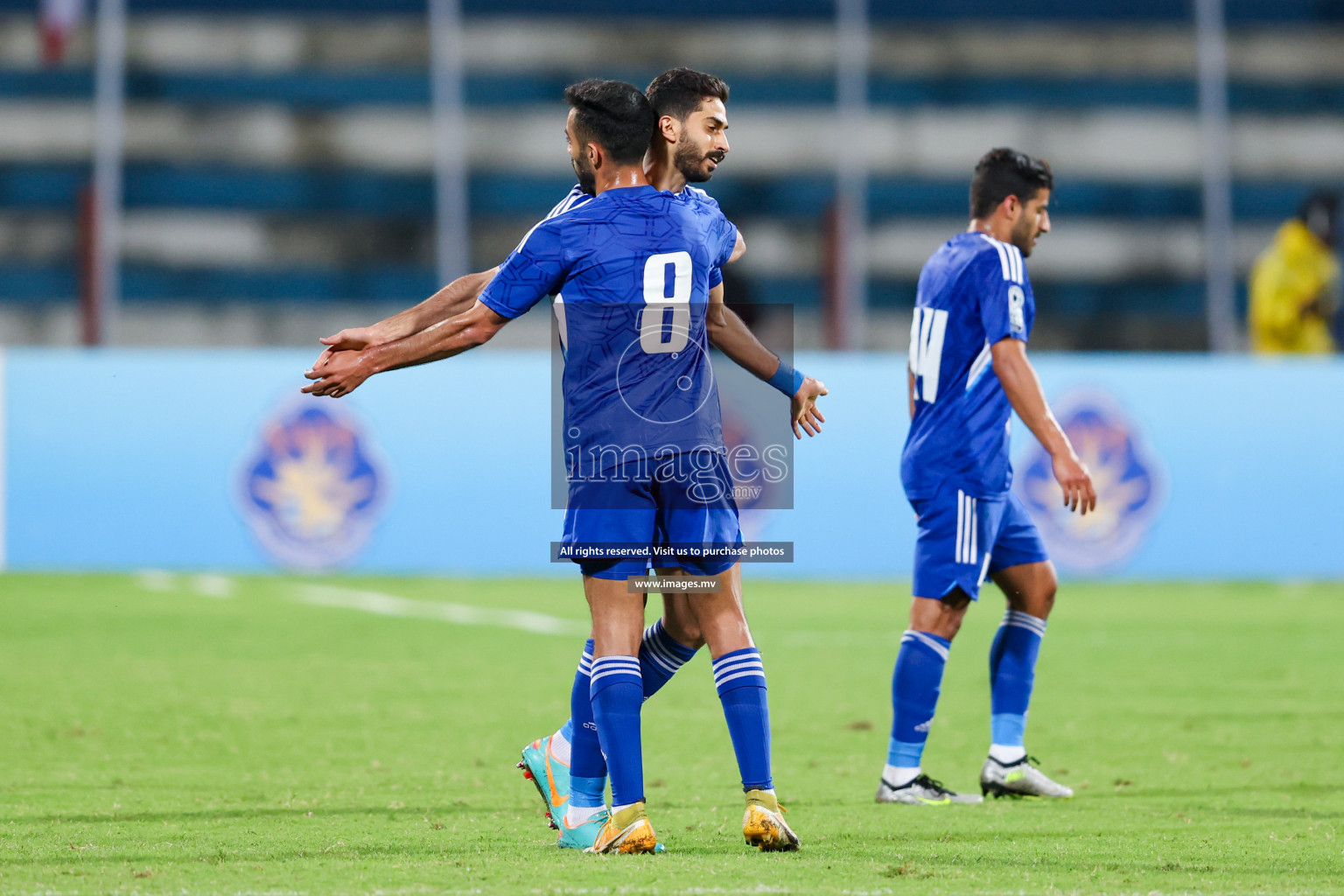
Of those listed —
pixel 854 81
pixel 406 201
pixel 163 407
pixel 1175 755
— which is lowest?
pixel 1175 755

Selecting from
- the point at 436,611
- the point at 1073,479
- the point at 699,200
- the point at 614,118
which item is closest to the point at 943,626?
the point at 1073,479

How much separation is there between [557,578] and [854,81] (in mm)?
10197

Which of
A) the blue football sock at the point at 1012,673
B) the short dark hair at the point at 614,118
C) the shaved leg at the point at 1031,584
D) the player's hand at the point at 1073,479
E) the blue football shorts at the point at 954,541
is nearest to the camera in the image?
the short dark hair at the point at 614,118

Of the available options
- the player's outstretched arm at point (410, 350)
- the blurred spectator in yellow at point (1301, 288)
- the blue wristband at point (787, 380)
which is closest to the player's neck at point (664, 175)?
the blue wristband at point (787, 380)

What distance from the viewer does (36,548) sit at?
12.2m

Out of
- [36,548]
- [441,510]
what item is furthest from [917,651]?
[36,548]

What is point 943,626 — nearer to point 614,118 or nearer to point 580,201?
point 580,201

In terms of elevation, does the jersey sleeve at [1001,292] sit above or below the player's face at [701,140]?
below

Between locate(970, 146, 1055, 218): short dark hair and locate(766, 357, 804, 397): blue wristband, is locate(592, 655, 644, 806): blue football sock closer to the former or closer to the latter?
locate(766, 357, 804, 397): blue wristband

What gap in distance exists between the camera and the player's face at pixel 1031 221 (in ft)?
18.7

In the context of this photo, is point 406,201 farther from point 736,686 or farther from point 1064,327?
point 736,686

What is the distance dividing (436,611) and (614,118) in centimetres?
678

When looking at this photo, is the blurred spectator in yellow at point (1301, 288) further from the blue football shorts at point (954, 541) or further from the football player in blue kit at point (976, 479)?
the blue football shorts at point (954, 541)

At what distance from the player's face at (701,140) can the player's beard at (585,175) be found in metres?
0.24
